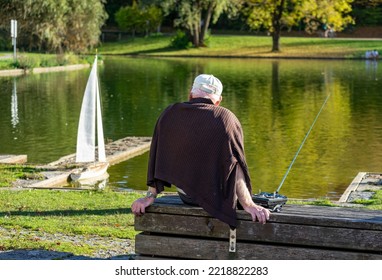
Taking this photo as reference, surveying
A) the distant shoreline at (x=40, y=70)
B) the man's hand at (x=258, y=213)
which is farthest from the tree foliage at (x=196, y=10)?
the man's hand at (x=258, y=213)

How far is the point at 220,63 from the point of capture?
57188mm

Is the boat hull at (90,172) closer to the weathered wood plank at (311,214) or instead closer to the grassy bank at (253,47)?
the weathered wood plank at (311,214)

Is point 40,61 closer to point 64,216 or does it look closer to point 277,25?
point 277,25

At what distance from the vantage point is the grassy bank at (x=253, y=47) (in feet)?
211

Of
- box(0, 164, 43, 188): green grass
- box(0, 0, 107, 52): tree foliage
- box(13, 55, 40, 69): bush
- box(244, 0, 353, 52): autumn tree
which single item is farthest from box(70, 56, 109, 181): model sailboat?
box(244, 0, 353, 52): autumn tree

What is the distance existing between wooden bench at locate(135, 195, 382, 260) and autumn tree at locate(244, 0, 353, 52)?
198ft

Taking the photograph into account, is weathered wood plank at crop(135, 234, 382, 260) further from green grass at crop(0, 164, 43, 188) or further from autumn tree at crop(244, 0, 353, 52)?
autumn tree at crop(244, 0, 353, 52)

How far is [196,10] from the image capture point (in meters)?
66.1

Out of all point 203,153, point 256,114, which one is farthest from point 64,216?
point 256,114

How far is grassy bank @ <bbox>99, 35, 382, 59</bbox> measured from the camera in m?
64.4

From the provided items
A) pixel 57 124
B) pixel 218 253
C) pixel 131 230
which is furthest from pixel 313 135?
pixel 218 253

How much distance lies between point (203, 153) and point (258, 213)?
563 mm
